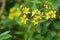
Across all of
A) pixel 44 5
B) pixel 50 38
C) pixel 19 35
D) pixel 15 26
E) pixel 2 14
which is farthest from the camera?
pixel 2 14

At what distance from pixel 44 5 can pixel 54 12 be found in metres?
0.11

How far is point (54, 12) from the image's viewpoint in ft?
5.61

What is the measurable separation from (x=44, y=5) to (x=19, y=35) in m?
0.74

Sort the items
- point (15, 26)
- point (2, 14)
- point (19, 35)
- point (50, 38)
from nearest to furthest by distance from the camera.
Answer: point (50, 38), point (19, 35), point (15, 26), point (2, 14)

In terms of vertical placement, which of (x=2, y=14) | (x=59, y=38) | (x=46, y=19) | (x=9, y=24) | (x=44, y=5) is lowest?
(x=59, y=38)

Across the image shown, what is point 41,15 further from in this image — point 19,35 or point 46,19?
point 19,35

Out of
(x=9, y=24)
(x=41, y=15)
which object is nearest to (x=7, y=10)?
(x=9, y=24)

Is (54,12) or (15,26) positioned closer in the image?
(54,12)

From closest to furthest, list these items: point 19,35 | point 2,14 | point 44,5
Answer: point 44,5, point 19,35, point 2,14

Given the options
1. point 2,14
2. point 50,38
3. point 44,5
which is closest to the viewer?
point 44,5

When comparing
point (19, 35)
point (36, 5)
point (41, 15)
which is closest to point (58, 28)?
point (41, 15)

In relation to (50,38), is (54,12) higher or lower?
higher

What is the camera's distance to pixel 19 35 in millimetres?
2326

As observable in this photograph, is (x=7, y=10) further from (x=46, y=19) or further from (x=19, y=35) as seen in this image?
(x=46, y=19)
